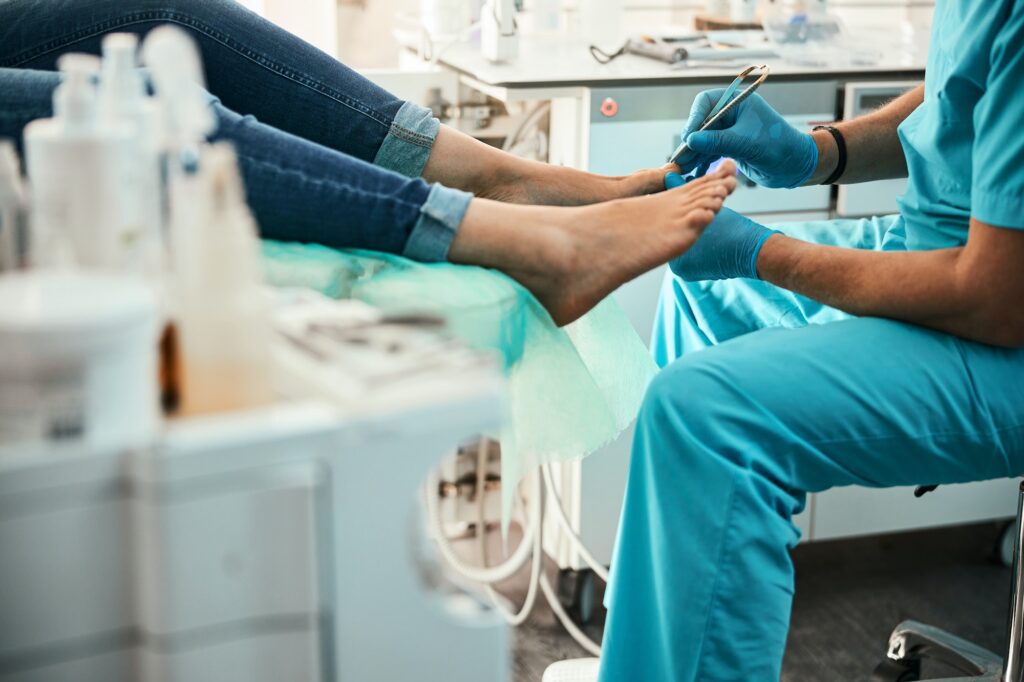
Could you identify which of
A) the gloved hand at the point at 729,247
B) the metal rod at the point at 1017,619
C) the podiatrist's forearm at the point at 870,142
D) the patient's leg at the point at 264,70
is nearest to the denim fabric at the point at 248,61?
the patient's leg at the point at 264,70

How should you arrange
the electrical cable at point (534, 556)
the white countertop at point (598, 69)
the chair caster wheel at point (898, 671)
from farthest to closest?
the electrical cable at point (534, 556) < the white countertop at point (598, 69) < the chair caster wheel at point (898, 671)

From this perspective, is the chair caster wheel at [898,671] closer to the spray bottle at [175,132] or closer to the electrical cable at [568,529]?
the electrical cable at [568,529]

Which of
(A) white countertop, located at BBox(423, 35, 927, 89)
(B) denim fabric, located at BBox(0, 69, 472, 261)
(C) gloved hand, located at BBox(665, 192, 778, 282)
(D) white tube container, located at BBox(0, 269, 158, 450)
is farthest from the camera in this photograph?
(A) white countertop, located at BBox(423, 35, 927, 89)

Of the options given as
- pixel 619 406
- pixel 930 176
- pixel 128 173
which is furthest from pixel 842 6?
pixel 128 173

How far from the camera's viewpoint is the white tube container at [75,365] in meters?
0.68

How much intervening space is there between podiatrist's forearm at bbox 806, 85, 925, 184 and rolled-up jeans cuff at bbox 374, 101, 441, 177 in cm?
56

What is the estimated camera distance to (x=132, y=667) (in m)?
0.76

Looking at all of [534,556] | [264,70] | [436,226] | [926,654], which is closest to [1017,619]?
[926,654]

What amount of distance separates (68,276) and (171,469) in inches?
6.2

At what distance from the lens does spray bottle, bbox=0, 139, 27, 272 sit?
83 cm

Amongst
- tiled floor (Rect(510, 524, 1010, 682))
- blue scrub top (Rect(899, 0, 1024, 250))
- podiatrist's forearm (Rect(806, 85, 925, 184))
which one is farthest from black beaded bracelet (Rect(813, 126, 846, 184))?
tiled floor (Rect(510, 524, 1010, 682))

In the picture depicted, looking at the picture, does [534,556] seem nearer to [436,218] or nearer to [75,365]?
[436,218]

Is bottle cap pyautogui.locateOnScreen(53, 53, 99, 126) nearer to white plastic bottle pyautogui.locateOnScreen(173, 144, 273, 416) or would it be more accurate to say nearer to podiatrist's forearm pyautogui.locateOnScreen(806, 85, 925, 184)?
white plastic bottle pyautogui.locateOnScreen(173, 144, 273, 416)

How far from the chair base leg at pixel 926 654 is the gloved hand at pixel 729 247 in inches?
27.7
